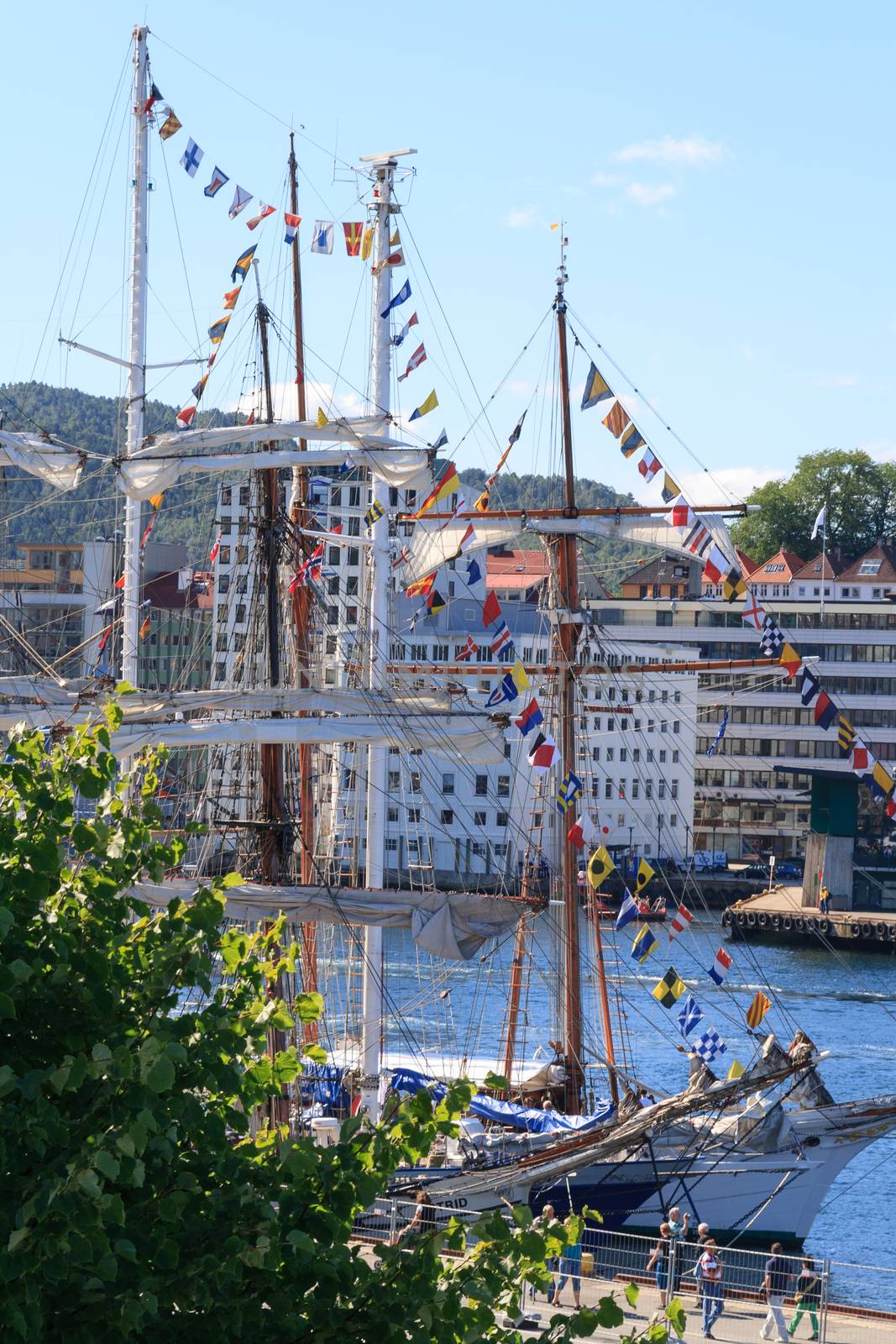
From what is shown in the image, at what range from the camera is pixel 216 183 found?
3647cm

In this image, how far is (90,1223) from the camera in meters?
10.1

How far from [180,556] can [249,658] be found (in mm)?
79808

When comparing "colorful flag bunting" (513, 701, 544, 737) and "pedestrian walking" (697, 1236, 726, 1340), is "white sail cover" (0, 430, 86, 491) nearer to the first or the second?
"colorful flag bunting" (513, 701, 544, 737)

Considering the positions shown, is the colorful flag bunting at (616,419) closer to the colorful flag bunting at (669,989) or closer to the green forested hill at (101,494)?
the colorful flag bunting at (669,989)

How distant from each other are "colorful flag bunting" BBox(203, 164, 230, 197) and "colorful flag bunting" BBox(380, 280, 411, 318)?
A: 12.4ft

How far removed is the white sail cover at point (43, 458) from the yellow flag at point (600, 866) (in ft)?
38.0

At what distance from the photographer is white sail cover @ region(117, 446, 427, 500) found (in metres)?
34.5

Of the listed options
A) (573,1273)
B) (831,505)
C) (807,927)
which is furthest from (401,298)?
(831,505)

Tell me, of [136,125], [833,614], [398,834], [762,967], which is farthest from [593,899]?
[833,614]

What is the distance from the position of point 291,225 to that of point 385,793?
35.9 ft

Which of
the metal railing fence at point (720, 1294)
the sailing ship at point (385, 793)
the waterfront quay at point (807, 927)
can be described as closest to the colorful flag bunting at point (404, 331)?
the sailing ship at point (385, 793)

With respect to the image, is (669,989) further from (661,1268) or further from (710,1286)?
(710,1286)

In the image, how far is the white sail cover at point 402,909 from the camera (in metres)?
31.3

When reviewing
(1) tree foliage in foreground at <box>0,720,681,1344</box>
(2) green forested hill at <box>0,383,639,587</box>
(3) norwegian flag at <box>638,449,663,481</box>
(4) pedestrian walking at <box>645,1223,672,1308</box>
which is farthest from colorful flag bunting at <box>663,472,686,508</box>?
(2) green forested hill at <box>0,383,639,587</box>
